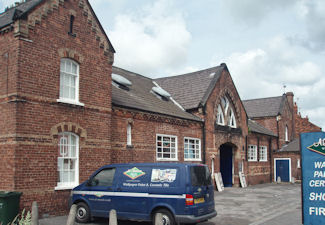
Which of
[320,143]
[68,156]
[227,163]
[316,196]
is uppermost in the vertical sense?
[320,143]

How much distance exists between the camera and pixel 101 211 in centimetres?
1120

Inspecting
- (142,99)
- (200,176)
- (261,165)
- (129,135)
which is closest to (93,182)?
(200,176)

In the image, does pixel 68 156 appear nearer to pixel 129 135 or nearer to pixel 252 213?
pixel 129 135

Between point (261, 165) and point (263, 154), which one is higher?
point (263, 154)

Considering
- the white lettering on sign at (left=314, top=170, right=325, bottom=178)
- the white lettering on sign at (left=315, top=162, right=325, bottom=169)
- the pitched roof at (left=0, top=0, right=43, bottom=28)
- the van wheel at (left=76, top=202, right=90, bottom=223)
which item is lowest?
the van wheel at (left=76, top=202, right=90, bottom=223)

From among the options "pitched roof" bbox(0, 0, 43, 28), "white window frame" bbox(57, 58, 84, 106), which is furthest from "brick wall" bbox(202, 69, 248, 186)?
"pitched roof" bbox(0, 0, 43, 28)

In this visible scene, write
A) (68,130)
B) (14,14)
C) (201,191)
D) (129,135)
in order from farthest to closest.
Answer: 1. (129,135)
2. (68,130)
3. (14,14)
4. (201,191)

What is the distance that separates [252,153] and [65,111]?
764 inches

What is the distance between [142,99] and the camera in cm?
1945

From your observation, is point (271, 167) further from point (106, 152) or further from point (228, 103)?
point (106, 152)

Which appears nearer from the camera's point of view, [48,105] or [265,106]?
[48,105]

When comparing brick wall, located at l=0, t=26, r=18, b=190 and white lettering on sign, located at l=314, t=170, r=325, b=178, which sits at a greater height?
brick wall, located at l=0, t=26, r=18, b=190

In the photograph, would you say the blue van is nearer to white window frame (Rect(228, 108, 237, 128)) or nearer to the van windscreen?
the van windscreen

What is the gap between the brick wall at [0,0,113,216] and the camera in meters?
11.6
